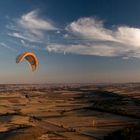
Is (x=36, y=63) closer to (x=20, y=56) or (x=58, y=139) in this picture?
(x=20, y=56)

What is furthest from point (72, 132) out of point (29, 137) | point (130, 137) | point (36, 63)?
point (36, 63)

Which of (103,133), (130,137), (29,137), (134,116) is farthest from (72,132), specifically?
(134,116)

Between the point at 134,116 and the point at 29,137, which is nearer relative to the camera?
the point at 29,137

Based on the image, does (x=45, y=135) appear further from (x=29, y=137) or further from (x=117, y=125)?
(x=117, y=125)

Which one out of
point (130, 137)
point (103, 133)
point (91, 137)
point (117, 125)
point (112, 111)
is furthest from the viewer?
point (112, 111)

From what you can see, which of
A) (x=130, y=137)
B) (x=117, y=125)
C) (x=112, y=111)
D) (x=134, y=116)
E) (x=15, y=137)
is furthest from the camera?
(x=112, y=111)

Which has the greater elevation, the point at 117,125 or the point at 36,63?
the point at 36,63

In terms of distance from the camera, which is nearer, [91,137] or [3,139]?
[3,139]

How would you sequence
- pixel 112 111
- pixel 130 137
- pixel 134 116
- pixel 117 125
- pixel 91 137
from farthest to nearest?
pixel 112 111, pixel 134 116, pixel 117 125, pixel 91 137, pixel 130 137

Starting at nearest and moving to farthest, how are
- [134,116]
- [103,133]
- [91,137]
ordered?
[91,137], [103,133], [134,116]
